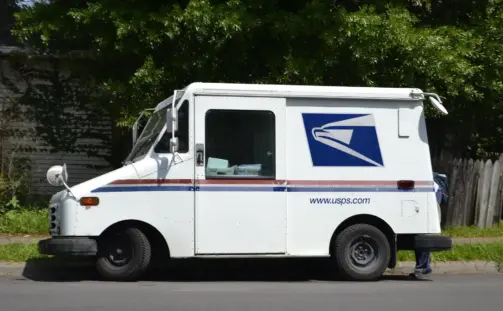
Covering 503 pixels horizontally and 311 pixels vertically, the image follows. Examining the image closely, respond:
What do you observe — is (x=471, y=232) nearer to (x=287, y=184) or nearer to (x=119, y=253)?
(x=287, y=184)

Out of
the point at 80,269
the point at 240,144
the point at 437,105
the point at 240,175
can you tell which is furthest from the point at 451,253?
the point at 80,269

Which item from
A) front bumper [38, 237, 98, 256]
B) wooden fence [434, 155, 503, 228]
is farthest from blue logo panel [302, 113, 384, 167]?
wooden fence [434, 155, 503, 228]

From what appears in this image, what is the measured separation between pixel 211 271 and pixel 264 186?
6.96ft

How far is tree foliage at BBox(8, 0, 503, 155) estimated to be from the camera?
12.9 m

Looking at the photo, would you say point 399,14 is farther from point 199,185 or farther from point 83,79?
point 83,79

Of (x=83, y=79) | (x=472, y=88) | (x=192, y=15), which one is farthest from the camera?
(x=83, y=79)

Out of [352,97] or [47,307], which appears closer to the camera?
[47,307]

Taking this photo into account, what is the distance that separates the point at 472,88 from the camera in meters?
13.6

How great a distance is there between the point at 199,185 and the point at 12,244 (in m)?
4.02

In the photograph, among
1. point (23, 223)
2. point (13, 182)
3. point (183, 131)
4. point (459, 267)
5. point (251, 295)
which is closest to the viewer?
point (251, 295)

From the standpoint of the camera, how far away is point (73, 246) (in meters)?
10.2

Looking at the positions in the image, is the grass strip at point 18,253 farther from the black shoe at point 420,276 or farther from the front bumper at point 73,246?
the black shoe at point 420,276

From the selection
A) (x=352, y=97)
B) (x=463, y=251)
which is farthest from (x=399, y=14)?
(x=463, y=251)

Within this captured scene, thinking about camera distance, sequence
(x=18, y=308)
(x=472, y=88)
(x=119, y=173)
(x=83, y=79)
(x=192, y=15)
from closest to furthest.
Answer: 1. (x=18, y=308)
2. (x=119, y=173)
3. (x=192, y=15)
4. (x=472, y=88)
5. (x=83, y=79)
